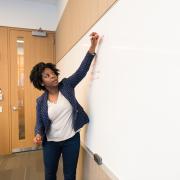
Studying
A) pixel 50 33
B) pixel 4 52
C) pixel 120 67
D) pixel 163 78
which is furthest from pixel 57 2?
pixel 163 78

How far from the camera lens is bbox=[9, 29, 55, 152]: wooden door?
3.50m

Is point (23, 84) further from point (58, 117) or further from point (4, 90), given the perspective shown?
point (58, 117)

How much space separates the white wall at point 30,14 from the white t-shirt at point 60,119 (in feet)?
7.47

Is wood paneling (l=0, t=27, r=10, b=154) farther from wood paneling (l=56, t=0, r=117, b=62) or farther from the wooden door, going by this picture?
wood paneling (l=56, t=0, r=117, b=62)

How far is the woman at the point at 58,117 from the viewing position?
154 centimetres

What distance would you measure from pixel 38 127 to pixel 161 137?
3.73 ft

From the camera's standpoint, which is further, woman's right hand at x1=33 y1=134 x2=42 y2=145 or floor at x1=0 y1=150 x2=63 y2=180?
floor at x1=0 y1=150 x2=63 y2=180

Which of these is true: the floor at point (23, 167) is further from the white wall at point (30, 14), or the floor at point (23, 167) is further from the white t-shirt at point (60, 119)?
the white wall at point (30, 14)

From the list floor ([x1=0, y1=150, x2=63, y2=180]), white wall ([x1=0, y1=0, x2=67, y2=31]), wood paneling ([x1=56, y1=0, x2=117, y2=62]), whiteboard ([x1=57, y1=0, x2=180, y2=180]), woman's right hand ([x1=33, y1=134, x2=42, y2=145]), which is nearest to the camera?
whiteboard ([x1=57, y1=0, x2=180, y2=180])

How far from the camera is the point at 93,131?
1466 mm

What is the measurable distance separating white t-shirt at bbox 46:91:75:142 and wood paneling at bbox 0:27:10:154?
2.21m

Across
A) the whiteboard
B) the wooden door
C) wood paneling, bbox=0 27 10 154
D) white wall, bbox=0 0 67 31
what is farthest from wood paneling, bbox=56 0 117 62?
wood paneling, bbox=0 27 10 154

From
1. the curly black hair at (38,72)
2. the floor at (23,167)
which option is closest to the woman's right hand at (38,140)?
the curly black hair at (38,72)

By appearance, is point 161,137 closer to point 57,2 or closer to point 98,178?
point 98,178
